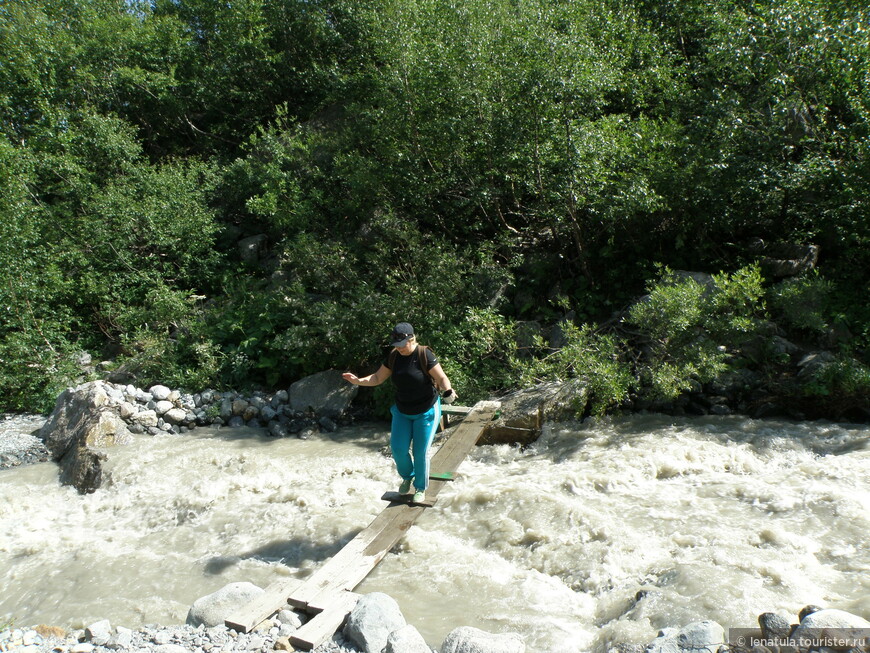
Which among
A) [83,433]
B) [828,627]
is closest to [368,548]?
[828,627]

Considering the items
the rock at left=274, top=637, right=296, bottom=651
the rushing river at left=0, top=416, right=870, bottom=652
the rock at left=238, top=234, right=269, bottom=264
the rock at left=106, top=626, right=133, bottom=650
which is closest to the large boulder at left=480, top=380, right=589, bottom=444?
the rushing river at left=0, top=416, right=870, bottom=652

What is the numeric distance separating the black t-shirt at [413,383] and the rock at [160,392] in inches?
225

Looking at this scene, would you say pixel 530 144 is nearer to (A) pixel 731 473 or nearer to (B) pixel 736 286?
(B) pixel 736 286

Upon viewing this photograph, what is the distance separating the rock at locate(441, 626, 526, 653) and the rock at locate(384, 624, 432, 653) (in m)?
0.15

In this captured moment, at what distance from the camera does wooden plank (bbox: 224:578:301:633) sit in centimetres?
423

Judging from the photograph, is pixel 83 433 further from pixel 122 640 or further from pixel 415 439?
pixel 415 439

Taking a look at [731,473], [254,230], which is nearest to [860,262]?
[731,473]

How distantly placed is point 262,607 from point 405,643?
3.70ft

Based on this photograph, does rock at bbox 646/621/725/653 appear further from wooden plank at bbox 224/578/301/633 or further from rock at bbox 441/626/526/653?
wooden plank at bbox 224/578/301/633

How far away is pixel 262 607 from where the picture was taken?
443cm

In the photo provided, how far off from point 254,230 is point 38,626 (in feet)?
36.2

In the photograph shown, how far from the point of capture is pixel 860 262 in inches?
356

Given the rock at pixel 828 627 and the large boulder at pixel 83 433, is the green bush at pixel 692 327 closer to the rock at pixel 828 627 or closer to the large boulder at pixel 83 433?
the rock at pixel 828 627

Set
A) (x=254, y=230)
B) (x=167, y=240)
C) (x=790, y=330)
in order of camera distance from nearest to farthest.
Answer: (x=790, y=330), (x=167, y=240), (x=254, y=230)
